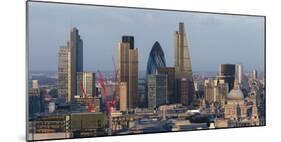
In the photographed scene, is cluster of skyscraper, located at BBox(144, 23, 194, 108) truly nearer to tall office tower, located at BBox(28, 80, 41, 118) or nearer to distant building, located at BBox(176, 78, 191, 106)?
distant building, located at BBox(176, 78, 191, 106)

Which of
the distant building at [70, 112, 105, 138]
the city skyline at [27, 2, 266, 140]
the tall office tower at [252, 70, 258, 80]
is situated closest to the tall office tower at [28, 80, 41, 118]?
the city skyline at [27, 2, 266, 140]

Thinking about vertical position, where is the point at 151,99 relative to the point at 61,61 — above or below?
below

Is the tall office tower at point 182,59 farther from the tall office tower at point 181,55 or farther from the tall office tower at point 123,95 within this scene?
the tall office tower at point 123,95

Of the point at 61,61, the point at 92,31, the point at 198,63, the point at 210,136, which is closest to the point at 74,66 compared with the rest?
the point at 61,61

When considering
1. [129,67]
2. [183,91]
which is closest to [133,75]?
[129,67]
